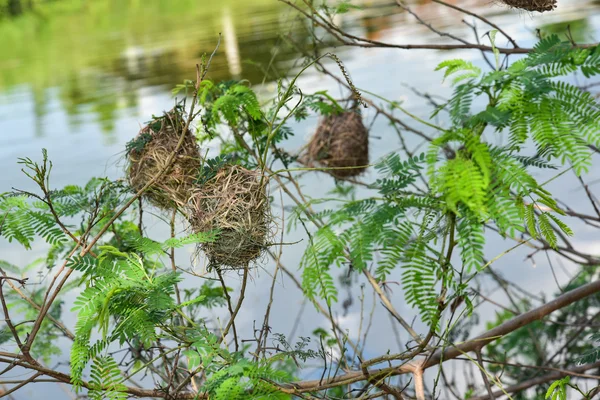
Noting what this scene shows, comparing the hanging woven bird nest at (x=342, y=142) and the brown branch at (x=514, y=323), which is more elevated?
the hanging woven bird nest at (x=342, y=142)

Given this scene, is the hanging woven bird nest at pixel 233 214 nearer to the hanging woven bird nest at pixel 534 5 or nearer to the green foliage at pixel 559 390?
the green foliage at pixel 559 390

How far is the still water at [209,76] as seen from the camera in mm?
2879

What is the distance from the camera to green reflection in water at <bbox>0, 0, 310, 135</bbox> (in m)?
5.09

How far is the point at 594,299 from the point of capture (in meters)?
2.56

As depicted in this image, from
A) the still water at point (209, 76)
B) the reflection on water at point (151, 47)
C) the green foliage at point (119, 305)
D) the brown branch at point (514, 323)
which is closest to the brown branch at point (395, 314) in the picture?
the brown branch at point (514, 323)

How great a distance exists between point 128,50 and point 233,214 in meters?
6.65

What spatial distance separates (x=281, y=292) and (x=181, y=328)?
1.82 meters

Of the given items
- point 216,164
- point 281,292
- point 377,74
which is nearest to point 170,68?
point 377,74

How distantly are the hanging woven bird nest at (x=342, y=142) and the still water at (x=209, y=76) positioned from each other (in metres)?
0.14

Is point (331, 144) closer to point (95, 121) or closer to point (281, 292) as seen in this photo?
point (281, 292)

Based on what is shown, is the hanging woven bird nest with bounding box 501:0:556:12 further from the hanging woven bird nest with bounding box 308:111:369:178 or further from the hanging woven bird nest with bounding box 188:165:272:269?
the hanging woven bird nest with bounding box 308:111:369:178

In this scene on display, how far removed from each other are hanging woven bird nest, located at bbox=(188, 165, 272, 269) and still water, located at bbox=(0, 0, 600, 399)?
6 cm

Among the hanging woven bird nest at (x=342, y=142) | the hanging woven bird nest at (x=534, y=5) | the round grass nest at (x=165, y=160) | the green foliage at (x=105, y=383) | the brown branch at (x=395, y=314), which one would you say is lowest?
the green foliage at (x=105, y=383)

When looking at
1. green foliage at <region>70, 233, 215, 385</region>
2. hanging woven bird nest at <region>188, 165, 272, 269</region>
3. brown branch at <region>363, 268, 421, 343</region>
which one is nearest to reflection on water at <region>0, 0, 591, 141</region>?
brown branch at <region>363, 268, 421, 343</region>
